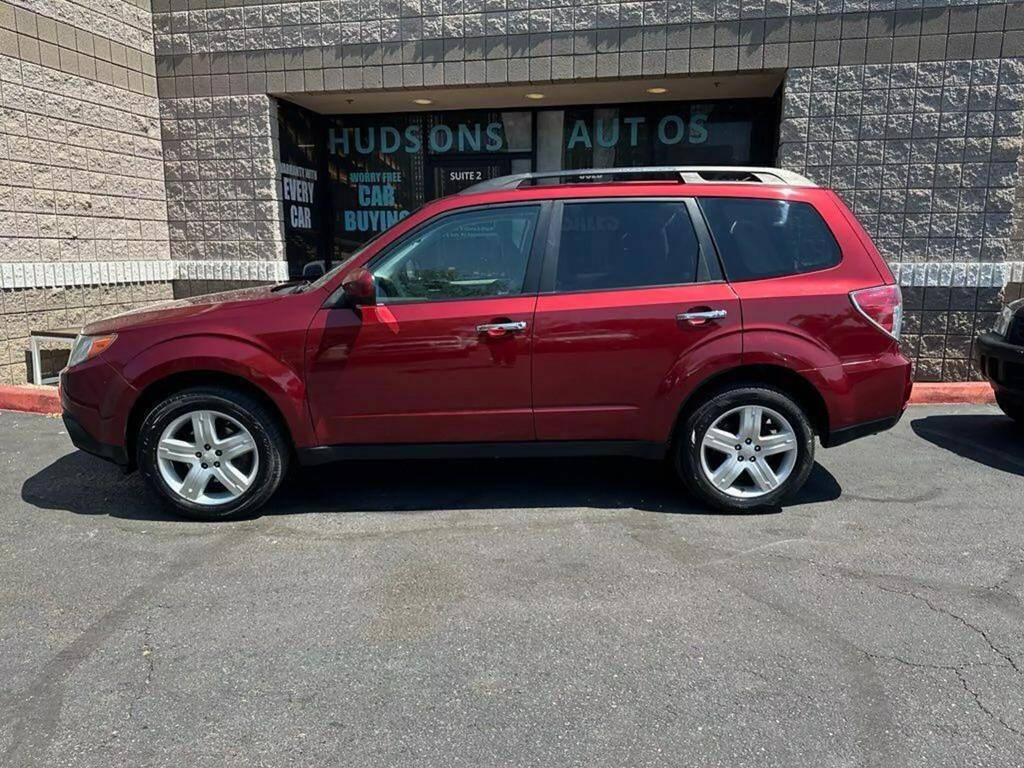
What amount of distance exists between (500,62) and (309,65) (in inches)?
83.5

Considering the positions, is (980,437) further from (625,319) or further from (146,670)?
(146,670)

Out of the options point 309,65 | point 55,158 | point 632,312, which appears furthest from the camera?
point 309,65

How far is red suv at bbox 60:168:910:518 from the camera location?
432cm

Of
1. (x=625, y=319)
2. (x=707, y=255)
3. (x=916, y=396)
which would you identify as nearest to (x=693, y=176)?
(x=707, y=255)

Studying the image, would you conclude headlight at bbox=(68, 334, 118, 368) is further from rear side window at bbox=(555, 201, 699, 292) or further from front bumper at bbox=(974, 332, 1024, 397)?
front bumper at bbox=(974, 332, 1024, 397)

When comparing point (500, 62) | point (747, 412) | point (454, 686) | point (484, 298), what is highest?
point (500, 62)

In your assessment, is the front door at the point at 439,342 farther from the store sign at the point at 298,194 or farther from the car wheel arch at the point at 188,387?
the store sign at the point at 298,194

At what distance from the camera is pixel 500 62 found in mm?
8016

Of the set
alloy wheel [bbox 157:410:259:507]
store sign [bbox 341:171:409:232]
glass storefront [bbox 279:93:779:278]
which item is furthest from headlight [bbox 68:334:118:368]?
store sign [bbox 341:171:409:232]

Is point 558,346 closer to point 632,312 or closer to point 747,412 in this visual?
point 632,312

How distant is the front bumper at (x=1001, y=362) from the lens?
5.62 meters

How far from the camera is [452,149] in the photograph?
9.77 m

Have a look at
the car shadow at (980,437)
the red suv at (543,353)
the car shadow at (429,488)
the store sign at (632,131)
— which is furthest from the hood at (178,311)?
the store sign at (632,131)

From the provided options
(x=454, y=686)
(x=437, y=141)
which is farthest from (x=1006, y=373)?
(x=437, y=141)
